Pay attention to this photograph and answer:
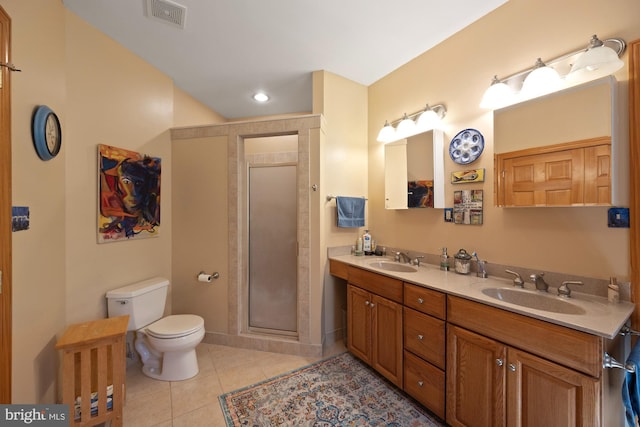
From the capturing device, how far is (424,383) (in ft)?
5.21

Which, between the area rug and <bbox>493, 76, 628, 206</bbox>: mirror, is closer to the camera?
<bbox>493, 76, 628, 206</bbox>: mirror

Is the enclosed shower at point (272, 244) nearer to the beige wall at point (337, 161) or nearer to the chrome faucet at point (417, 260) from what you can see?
A: the beige wall at point (337, 161)

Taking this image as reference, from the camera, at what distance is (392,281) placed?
5.91 feet

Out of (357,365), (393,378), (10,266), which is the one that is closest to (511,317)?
(393,378)

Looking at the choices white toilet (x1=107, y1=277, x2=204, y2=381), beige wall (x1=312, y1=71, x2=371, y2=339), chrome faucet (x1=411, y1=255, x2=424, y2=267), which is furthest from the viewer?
beige wall (x1=312, y1=71, x2=371, y2=339)

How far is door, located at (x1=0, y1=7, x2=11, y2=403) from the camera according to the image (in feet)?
3.76

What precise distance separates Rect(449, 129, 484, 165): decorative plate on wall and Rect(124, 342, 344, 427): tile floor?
2.03 meters

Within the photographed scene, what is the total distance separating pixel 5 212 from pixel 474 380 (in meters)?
2.49

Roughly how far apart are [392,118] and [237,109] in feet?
7.38

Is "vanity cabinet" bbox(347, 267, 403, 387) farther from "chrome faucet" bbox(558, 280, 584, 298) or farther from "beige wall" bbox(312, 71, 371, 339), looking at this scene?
"chrome faucet" bbox(558, 280, 584, 298)

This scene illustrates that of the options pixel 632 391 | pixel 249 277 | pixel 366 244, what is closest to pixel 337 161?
pixel 366 244

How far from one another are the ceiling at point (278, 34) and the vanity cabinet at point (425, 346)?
1.96m

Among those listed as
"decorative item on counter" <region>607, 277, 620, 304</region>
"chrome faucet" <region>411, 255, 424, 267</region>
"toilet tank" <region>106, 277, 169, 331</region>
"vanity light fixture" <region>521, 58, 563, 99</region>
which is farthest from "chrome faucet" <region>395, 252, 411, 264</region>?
"toilet tank" <region>106, 277, 169, 331</region>

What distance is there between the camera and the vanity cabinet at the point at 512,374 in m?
0.99
